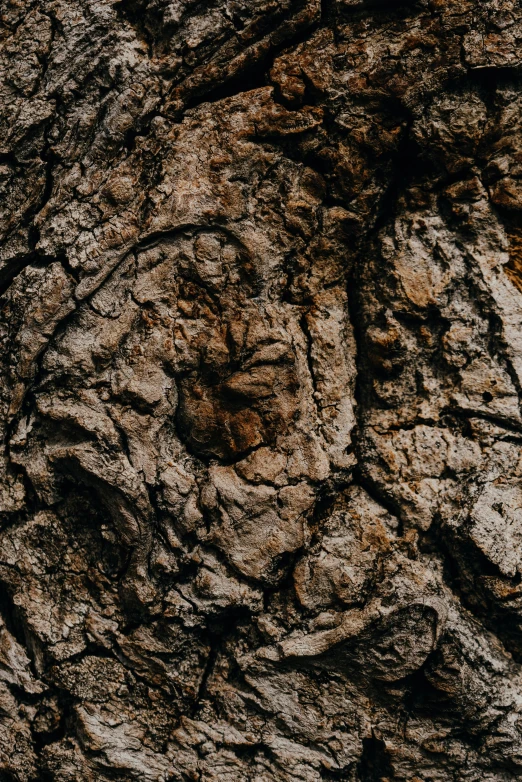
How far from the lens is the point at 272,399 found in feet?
5.48

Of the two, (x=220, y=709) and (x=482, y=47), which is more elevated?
(x=482, y=47)

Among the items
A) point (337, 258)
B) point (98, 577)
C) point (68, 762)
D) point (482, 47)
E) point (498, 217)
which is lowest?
point (68, 762)

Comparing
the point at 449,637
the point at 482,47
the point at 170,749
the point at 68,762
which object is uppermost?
the point at 482,47

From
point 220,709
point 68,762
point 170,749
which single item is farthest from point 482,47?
point 68,762

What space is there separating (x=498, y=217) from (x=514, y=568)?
0.93 meters

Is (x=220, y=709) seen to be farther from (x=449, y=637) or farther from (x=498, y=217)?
(x=498, y=217)

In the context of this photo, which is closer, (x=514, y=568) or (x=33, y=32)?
(x=514, y=568)

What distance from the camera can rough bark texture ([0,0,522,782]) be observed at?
1.64m

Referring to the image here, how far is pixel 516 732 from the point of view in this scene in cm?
163

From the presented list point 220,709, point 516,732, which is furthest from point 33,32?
point 516,732

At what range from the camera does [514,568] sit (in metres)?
1.59

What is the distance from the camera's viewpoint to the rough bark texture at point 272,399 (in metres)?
1.64

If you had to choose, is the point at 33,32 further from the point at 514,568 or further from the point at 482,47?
the point at 514,568

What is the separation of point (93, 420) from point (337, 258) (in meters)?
0.81
